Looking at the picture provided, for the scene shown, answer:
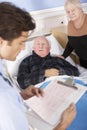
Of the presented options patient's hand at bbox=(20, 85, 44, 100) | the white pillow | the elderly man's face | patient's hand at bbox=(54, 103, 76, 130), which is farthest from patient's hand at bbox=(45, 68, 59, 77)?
patient's hand at bbox=(54, 103, 76, 130)

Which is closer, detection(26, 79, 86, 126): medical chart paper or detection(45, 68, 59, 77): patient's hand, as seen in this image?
detection(26, 79, 86, 126): medical chart paper

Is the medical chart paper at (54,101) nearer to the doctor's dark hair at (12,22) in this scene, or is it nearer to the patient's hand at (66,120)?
the patient's hand at (66,120)

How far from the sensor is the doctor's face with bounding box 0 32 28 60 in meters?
0.91

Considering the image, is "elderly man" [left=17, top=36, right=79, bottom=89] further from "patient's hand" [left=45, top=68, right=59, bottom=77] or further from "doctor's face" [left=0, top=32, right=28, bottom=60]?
"doctor's face" [left=0, top=32, right=28, bottom=60]

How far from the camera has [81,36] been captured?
6.95 feet

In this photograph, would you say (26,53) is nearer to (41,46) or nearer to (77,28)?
(41,46)

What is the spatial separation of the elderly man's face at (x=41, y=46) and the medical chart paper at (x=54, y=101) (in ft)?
1.90

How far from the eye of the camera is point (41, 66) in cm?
209

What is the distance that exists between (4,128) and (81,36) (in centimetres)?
144

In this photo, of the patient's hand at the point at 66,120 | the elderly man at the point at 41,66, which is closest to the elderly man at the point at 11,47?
the patient's hand at the point at 66,120

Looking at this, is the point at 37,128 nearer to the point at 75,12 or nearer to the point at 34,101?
the point at 34,101

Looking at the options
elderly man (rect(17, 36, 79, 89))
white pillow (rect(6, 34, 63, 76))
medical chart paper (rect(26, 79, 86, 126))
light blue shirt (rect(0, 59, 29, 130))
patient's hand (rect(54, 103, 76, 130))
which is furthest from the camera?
white pillow (rect(6, 34, 63, 76))

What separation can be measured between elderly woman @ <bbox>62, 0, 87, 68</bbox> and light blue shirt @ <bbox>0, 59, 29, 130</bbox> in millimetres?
1324

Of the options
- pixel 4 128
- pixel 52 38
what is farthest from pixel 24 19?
pixel 52 38
